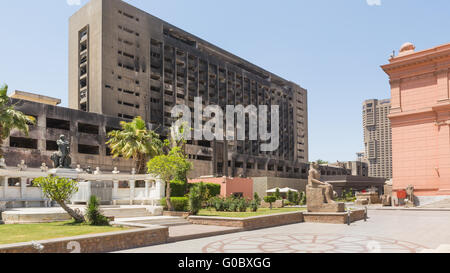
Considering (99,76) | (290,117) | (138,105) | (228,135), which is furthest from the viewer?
(290,117)

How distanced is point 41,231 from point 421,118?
4097 centimetres

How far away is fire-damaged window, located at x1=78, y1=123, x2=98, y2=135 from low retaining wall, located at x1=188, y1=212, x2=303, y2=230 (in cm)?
4289

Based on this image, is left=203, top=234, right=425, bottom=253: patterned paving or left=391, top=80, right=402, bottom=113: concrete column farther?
left=391, top=80, right=402, bottom=113: concrete column

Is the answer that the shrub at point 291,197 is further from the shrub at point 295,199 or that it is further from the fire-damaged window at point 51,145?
the fire-damaged window at point 51,145

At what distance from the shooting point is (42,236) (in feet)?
37.6

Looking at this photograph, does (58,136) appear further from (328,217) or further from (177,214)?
(328,217)

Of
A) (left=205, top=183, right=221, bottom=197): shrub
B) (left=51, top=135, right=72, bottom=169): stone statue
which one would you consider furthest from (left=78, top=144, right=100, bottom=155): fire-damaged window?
(left=51, top=135, right=72, bottom=169): stone statue

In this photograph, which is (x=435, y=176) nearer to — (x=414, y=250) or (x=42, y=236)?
(x=414, y=250)

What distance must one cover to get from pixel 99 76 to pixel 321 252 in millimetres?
61455

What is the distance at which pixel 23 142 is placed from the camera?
50781 mm

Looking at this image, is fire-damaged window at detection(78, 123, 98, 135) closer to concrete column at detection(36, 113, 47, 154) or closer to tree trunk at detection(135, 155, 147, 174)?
concrete column at detection(36, 113, 47, 154)

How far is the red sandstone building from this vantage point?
39219 mm

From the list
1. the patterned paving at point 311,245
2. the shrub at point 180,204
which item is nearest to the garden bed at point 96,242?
the patterned paving at point 311,245
